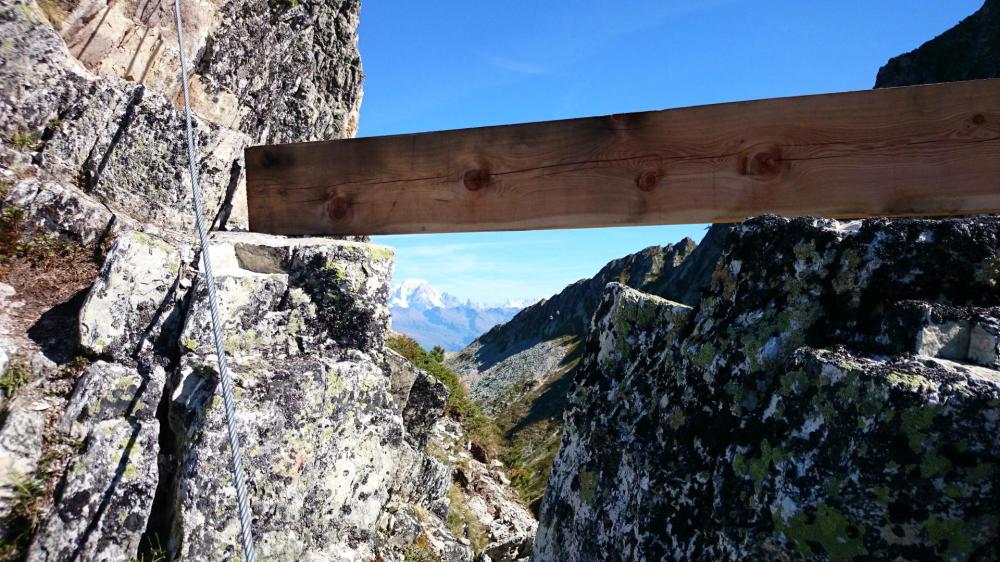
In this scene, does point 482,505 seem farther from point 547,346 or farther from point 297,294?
point 547,346

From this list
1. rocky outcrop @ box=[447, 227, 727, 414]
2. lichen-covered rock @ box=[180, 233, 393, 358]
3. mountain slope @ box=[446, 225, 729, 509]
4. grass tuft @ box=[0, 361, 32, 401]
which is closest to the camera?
grass tuft @ box=[0, 361, 32, 401]

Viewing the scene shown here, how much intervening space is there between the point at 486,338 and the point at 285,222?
9649 cm

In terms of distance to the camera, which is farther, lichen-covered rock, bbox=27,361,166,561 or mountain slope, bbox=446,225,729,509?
mountain slope, bbox=446,225,729,509

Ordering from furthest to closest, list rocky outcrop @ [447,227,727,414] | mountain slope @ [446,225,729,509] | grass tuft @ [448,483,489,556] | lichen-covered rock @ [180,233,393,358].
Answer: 1. rocky outcrop @ [447,227,727,414]
2. mountain slope @ [446,225,729,509]
3. grass tuft @ [448,483,489,556]
4. lichen-covered rock @ [180,233,393,358]

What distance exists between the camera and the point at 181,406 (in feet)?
11.1

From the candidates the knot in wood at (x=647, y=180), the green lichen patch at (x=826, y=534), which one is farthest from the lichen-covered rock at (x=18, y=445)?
the green lichen patch at (x=826, y=534)

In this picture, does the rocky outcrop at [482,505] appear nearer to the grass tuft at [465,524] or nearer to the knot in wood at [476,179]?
the grass tuft at [465,524]

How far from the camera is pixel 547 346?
77.8 meters

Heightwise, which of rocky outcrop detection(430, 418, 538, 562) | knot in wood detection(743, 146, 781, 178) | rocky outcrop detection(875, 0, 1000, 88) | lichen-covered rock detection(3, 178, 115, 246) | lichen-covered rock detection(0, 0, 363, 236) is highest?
rocky outcrop detection(875, 0, 1000, 88)

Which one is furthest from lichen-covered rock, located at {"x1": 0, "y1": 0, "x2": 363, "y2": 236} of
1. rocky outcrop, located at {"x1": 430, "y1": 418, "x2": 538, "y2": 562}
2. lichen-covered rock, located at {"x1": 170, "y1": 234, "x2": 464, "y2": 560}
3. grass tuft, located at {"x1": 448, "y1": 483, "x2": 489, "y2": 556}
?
rocky outcrop, located at {"x1": 430, "y1": 418, "x2": 538, "y2": 562}

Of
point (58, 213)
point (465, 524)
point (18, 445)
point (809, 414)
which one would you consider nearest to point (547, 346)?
point (465, 524)

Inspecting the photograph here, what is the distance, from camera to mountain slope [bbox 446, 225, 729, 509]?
50219 millimetres

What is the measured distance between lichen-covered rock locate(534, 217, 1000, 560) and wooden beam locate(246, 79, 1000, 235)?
23.5 inches

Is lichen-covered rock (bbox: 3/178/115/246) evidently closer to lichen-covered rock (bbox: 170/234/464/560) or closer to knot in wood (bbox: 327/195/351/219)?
lichen-covered rock (bbox: 170/234/464/560)
